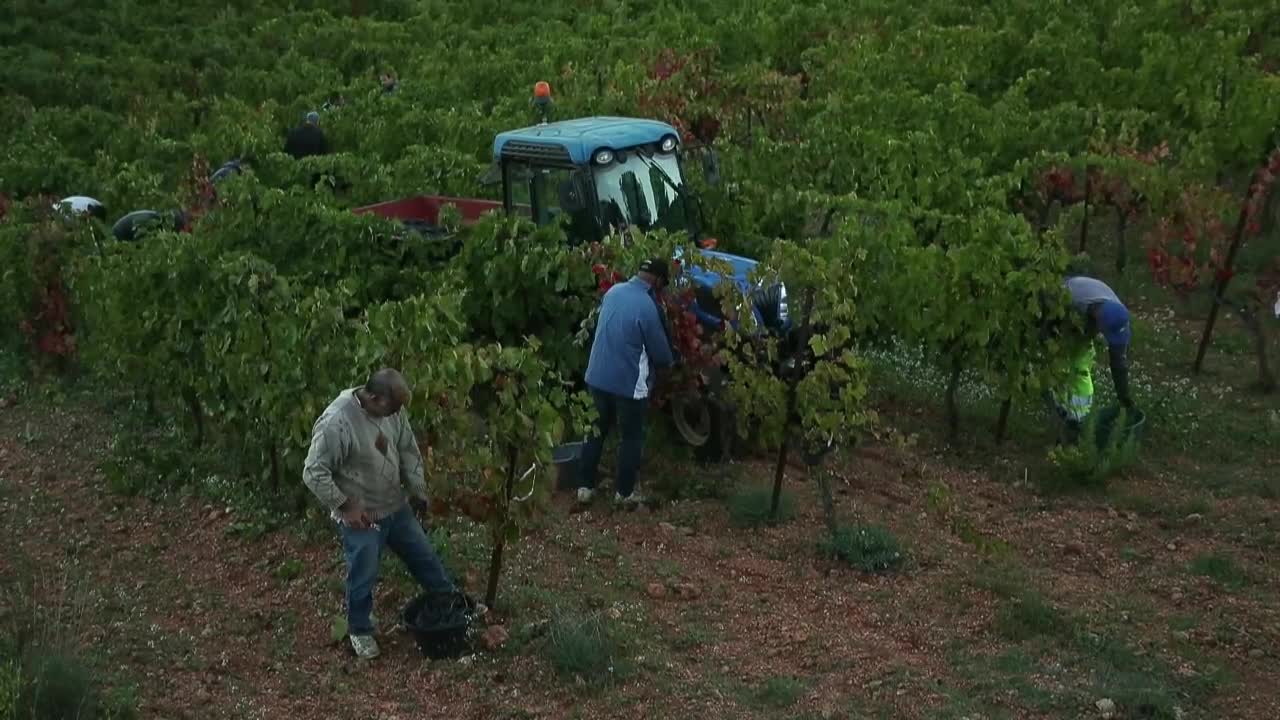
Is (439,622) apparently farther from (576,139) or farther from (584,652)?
(576,139)

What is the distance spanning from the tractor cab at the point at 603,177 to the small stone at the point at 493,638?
12.4ft

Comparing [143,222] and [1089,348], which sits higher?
[1089,348]

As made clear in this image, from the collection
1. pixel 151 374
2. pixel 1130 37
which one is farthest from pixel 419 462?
pixel 1130 37

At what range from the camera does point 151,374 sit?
1002cm

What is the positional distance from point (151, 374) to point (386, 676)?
13.1ft

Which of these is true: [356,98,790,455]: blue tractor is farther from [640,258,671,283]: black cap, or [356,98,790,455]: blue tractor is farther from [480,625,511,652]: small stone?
[480,625,511,652]: small stone

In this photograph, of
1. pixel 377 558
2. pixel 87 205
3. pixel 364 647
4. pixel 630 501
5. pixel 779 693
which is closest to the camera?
pixel 779 693

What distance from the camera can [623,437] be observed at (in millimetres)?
8609

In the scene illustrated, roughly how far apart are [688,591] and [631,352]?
4.70ft

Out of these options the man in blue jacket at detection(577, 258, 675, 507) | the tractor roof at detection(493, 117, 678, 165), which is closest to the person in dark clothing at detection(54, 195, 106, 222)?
the tractor roof at detection(493, 117, 678, 165)

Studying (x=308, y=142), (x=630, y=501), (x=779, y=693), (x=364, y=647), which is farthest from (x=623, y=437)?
(x=308, y=142)

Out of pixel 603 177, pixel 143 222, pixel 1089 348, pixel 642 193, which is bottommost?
pixel 143 222

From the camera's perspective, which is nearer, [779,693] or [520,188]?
[779,693]

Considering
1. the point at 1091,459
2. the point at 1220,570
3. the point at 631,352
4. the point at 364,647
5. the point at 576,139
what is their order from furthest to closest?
the point at 576,139
the point at 1091,459
the point at 631,352
the point at 1220,570
the point at 364,647
